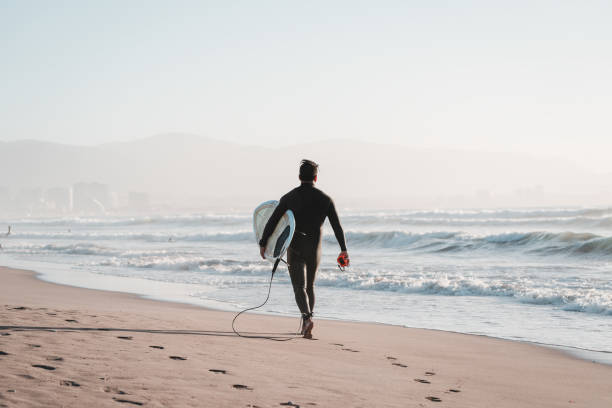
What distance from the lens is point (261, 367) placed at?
4469mm

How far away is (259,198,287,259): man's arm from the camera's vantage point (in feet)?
19.8

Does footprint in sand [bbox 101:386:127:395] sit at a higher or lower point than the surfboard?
lower

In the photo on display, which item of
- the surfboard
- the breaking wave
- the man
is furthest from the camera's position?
the breaking wave

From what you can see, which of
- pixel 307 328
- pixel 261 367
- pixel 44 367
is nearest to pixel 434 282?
pixel 307 328

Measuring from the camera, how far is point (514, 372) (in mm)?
5266

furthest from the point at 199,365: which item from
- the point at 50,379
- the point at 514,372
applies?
the point at 514,372

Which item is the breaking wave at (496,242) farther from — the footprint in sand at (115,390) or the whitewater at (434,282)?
the footprint in sand at (115,390)

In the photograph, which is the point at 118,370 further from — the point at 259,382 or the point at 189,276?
the point at 189,276

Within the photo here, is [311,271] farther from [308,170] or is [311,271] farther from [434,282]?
[434,282]

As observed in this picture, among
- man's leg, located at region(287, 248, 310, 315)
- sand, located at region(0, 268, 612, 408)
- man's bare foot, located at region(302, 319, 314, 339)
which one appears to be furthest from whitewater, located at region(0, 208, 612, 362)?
man's leg, located at region(287, 248, 310, 315)

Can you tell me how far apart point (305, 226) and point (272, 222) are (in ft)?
1.14

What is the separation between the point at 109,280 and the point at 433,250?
511 inches

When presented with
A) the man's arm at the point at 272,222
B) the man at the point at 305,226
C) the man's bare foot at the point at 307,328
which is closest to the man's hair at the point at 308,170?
the man at the point at 305,226

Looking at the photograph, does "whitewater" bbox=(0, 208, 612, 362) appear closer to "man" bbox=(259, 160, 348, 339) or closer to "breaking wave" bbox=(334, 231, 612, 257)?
"breaking wave" bbox=(334, 231, 612, 257)
